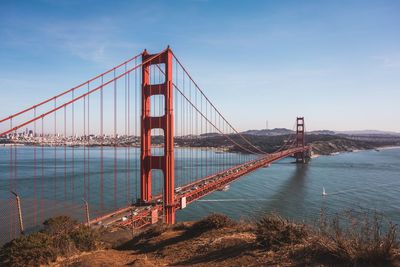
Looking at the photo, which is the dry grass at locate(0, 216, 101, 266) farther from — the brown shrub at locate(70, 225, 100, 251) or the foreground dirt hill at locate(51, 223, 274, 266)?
the foreground dirt hill at locate(51, 223, 274, 266)

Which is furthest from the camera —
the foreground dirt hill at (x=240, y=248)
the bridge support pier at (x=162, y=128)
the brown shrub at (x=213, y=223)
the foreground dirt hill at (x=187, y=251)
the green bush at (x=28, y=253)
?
the bridge support pier at (x=162, y=128)

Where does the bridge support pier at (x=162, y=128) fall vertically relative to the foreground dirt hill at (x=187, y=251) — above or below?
above

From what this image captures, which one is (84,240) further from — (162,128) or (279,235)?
(162,128)

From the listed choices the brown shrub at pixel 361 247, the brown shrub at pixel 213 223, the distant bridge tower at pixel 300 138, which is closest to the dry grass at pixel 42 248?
the brown shrub at pixel 213 223

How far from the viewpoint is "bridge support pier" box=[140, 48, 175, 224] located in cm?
1692

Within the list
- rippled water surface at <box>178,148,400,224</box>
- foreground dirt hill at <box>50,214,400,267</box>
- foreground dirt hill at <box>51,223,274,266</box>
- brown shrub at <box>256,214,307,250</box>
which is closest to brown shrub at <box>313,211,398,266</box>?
foreground dirt hill at <box>50,214,400,267</box>

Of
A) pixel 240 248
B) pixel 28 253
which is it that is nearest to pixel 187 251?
pixel 240 248

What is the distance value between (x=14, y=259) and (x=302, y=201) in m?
26.7

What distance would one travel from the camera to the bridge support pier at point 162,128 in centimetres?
1692

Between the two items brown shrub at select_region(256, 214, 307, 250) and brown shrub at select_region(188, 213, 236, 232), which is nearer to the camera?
brown shrub at select_region(256, 214, 307, 250)

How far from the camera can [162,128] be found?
1716 cm

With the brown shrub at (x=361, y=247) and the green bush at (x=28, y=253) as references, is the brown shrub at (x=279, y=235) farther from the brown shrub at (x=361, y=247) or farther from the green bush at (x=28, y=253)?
the green bush at (x=28, y=253)

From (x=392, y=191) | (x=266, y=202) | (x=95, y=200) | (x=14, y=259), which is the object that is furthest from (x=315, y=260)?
(x=392, y=191)

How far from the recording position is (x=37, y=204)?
28000 millimetres
